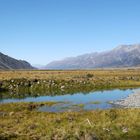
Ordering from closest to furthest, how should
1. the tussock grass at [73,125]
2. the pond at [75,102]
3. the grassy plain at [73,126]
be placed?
the grassy plain at [73,126]
the tussock grass at [73,125]
the pond at [75,102]

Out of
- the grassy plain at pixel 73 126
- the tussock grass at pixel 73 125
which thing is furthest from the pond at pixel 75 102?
the tussock grass at pixel 73 125

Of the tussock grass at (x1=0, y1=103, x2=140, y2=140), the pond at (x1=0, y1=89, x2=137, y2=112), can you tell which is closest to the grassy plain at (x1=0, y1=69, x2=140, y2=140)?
the tussock grass at (x1=0, y1=103, x2=140, y2=140)

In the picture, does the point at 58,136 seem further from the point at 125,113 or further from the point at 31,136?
the point at 125,113

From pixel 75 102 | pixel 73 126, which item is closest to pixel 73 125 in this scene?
pixel 73 126

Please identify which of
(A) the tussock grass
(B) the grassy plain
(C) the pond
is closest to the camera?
(B) the grassy plain

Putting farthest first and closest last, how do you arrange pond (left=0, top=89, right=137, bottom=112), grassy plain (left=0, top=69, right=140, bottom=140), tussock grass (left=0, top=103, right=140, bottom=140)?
1. pond (left=0, top=89, right=137, bottom=112)
2. tussock grass (left=0, top=103, right=140, bottom=140)
3. grassy plain (left=0, top=69, right=140, bottom=140)

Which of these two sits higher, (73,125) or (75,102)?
(73,125)

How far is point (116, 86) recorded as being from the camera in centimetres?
9200

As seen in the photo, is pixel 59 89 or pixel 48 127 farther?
pixel 59 89

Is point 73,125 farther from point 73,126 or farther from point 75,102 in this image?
point 75,102

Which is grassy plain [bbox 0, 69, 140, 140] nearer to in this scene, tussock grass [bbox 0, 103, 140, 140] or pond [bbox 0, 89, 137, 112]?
tussock grass [bbox 0, 103, 140, 140]

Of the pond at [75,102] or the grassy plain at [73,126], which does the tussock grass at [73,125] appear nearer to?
the grassy plain at [73,126]

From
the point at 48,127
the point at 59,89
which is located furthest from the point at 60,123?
the point at 59,89

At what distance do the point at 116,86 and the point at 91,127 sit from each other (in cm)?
6000
